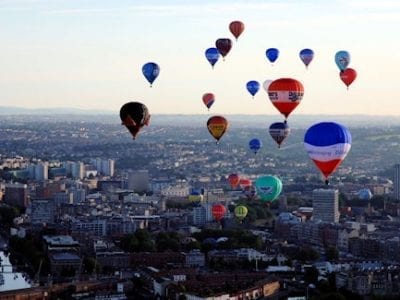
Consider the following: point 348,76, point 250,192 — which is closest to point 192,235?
point 250,192

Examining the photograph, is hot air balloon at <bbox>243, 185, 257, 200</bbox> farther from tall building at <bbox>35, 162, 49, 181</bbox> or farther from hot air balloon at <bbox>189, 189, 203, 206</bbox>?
tall building at <bbox>35, 162, 49, 181</bbox>

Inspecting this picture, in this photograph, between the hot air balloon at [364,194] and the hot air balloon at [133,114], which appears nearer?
the hot air balloon at [133,114]

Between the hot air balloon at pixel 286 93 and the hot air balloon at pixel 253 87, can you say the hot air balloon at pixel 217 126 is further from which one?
the hot air balloon at pixel 286 93

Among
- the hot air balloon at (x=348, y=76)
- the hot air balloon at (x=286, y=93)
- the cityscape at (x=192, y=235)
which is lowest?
the cityscape at (x=192, y=235)

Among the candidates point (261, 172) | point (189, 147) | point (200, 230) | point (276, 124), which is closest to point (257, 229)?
point (200, 230)

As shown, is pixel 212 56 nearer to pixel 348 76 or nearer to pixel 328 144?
pixel 348 76

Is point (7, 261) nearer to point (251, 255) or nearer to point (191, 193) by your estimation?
point (251, 255)

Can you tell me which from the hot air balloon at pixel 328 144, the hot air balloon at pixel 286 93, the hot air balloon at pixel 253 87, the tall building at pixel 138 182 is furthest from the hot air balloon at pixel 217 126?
the tall building at pixel 138 182
